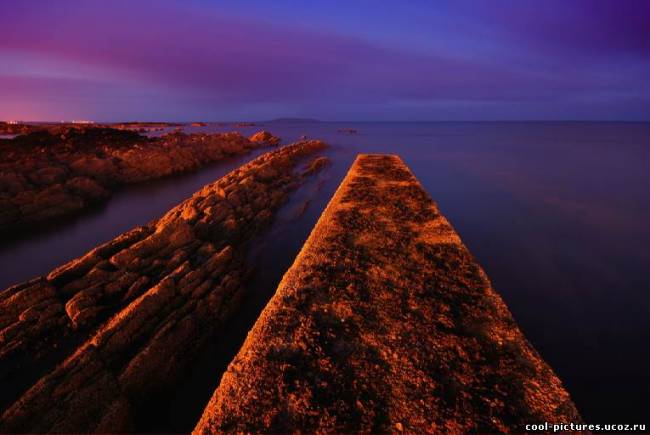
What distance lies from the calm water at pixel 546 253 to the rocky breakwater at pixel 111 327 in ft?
2.59

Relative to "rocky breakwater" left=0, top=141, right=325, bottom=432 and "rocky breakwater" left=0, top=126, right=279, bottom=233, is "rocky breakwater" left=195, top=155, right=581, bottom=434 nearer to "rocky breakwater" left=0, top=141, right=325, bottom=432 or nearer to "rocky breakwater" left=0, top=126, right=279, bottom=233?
"rocky breakwater" left=0, top=141, right=325, bottom=432

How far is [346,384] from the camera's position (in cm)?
312

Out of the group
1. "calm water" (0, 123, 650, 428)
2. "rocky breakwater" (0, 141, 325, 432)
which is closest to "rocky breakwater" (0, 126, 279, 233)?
"calm water" (0, 123, 650, 428)

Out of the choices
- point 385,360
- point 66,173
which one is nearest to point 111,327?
point 385,360

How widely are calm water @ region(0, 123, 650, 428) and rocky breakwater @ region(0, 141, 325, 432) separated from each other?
0.79 m

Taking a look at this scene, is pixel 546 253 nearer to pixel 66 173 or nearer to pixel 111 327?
pixel 111 327

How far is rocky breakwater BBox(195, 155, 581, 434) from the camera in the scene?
2811mm

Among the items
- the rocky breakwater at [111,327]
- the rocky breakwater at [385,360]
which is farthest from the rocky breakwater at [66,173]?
the rocky breakwater at [385,360]

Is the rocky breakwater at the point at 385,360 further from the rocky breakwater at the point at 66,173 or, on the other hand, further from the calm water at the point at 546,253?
the rocky breakwater at the point at 66,173

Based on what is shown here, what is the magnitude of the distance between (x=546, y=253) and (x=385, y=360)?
935cm

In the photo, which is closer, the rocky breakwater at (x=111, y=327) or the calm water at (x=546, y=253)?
the rocky breakwater at (x=111, y=327)

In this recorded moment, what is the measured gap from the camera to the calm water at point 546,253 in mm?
5465

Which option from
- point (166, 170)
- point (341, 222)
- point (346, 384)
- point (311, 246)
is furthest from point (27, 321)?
point (166, 170)

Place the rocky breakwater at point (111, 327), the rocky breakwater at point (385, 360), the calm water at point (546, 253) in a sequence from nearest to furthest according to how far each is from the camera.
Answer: the rocky breakwater at point (385, 360)
the rocky breakwater at point (111, 327)
the calm water at point (546, 253)
